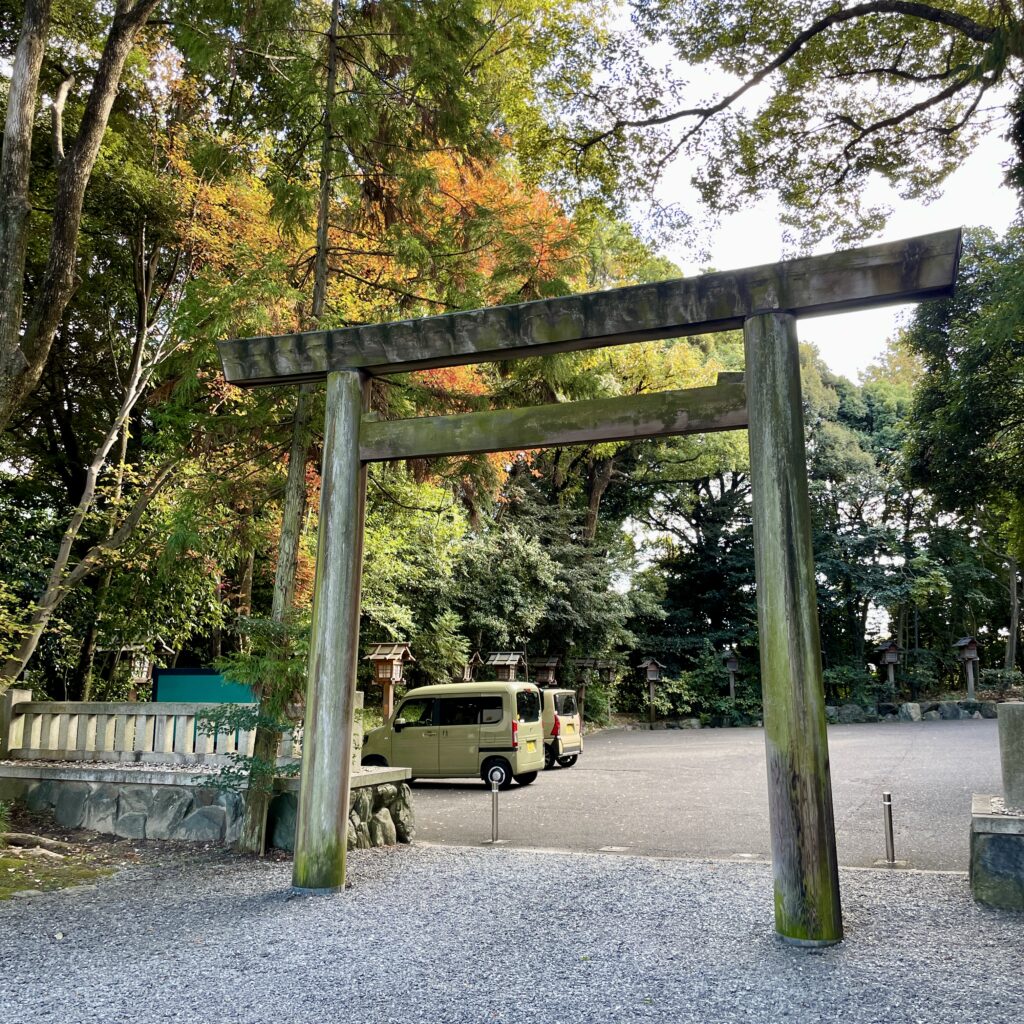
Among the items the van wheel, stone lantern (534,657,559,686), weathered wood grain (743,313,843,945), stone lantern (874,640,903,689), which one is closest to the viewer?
weathered wood grain (743,313,843,945)

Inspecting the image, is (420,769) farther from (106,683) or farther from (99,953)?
(99,953)

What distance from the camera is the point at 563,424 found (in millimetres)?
4941

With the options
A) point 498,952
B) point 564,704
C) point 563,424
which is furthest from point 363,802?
point 564,704

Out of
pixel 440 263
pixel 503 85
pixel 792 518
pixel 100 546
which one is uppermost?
pixel 503 85

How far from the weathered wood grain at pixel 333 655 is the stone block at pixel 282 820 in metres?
1.15

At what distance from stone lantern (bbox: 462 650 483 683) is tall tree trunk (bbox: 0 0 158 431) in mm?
12416

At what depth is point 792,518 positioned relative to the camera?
4309 mm

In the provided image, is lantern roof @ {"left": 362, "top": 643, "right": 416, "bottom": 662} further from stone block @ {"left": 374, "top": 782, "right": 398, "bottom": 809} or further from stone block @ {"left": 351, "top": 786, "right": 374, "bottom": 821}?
stone block @ {"left": 351, "top": 786, "right": 374, "bottom": 821}

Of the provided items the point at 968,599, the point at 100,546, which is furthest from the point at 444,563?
the point at 968,599

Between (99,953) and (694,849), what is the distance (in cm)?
491

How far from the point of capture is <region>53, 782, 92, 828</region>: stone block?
7434 mm

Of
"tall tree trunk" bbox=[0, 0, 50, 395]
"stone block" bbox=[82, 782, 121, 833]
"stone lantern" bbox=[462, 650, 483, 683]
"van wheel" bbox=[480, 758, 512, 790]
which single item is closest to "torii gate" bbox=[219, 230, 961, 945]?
"tall tree trunk" bbox=[0, 0, 50, 395]

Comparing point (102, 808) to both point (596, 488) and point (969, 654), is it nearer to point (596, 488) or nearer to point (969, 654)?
point (596, 488)

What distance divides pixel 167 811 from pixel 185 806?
189 mm
